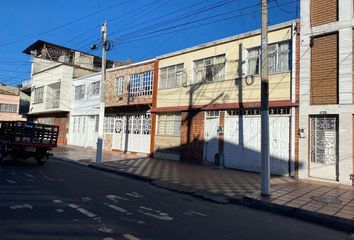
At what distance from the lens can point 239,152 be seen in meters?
16.8

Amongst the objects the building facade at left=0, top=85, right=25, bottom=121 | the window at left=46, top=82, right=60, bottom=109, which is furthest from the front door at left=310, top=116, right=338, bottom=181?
the building facade at left=0, top=85, right=25, bottom=121

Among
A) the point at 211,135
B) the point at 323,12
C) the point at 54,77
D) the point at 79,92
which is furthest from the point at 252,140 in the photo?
the point at 54,77

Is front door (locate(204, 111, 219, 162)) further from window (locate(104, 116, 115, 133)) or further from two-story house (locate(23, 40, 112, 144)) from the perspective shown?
two-story house (locate(23, 40, 112, 144))

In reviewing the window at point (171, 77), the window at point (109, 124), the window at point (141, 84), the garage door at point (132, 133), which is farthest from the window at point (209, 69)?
the window at point (109, 124)

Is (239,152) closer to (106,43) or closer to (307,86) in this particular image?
(307,86)

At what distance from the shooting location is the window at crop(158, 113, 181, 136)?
21219 millimetres

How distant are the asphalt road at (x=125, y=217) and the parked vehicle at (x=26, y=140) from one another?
5.10 m

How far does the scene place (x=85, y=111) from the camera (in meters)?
31.5

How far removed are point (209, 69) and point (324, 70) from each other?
6834mm

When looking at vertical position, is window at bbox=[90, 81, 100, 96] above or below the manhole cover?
above

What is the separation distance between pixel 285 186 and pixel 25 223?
8.88 m

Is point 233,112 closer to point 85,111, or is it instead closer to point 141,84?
point 141,84

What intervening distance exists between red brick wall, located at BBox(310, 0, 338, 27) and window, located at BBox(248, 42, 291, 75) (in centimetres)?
156

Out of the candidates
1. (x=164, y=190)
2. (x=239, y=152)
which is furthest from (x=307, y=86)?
(x=164, y=190)
